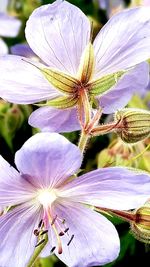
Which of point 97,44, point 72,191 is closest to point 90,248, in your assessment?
point 72,191

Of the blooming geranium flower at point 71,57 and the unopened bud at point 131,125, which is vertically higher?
the blooming geranium flower at point 71,57

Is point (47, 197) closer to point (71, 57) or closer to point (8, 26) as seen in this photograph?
point (71, 57)

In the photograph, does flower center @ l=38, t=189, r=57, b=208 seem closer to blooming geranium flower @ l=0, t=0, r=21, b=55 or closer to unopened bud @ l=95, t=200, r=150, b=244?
unopened bud @ l=95, t=200, r=150, b=244

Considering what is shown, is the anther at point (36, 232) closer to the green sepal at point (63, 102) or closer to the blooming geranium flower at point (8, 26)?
the green sepal at point (63, 102)

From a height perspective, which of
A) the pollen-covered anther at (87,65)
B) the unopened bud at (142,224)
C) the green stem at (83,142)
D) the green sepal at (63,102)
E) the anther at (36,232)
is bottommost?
the anther at (36,232)

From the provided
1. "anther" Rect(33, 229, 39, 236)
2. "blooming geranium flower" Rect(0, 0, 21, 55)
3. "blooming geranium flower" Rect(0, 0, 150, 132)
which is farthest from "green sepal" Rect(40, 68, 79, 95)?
"blooming geranium flower" Rect(0, 0, 21, 55)

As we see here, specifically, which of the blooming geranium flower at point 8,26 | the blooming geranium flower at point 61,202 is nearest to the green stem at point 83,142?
the blooming geranium flower at point 61,202

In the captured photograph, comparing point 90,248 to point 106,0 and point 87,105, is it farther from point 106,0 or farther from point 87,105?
point 106,0
